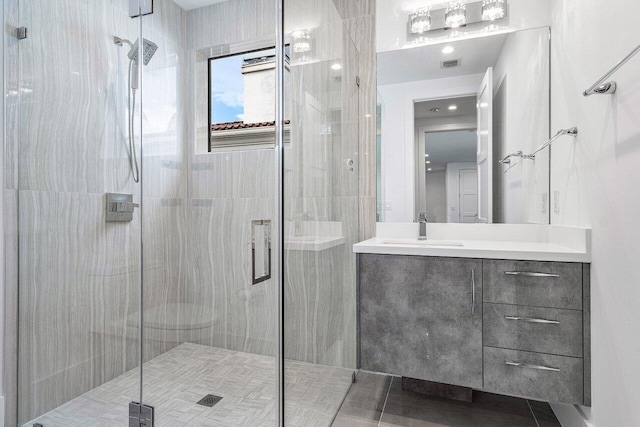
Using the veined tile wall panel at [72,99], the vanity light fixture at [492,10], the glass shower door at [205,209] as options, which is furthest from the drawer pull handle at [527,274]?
the veined tile wall panel at [72,99]

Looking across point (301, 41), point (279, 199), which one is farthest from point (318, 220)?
point (301, 41)

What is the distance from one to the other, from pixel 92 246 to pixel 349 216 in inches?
50.0

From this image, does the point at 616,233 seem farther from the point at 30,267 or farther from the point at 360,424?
the point at 30,267

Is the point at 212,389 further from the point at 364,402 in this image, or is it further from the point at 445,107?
the point at 445,107

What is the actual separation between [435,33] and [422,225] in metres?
1.15

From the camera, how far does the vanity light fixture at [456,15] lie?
202cm

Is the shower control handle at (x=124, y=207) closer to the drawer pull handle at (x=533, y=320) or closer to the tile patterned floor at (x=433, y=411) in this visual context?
the tile patterned floor at (x=433, y=411)

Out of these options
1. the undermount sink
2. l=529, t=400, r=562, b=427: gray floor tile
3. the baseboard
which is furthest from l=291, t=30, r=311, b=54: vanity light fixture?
l=529, t=400, r=562, b=427: gray floor tile

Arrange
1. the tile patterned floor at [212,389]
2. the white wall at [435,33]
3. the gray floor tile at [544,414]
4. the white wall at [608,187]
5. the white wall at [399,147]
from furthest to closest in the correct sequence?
the white wall at [399,147] < the white wall at [435,33] < the gray floor tile at [544,414] < the tile patterned floor at [212,389] < the white wall at [608,187]

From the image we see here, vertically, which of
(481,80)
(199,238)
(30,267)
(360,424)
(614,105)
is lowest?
(360,424)

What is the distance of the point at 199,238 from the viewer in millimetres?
1455

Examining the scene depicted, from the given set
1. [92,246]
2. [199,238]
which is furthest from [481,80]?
[92,246]

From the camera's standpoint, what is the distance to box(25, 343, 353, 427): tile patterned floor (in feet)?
→ 4.59

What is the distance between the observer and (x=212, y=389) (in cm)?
145
